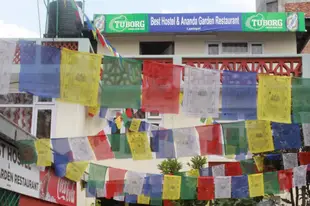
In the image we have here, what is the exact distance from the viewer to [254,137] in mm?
8602

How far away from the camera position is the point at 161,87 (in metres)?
7.26

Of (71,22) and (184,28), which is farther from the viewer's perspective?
(184,28)

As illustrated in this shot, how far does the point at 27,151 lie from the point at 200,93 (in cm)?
309

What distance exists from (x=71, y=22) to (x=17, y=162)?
558cm

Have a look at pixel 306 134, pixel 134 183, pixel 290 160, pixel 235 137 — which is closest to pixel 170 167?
pixel 134 183

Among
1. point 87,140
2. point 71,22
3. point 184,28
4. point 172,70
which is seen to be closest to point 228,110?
point 172,70

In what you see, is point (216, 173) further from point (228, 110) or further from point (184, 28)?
point (184, 28)

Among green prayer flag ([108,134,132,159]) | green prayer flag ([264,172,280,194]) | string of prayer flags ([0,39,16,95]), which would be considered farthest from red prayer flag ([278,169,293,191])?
string of prayer flags ([0,39,16,95])

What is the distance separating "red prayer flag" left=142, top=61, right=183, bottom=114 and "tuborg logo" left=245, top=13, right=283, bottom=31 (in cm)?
1262

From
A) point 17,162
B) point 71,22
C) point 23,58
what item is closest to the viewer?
point 23,58

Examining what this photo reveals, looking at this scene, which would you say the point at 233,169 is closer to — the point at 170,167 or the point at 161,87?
the point at 170,167

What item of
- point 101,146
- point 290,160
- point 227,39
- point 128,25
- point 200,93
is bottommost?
point 290,160

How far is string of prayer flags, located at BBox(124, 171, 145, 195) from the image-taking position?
1123 centimetres

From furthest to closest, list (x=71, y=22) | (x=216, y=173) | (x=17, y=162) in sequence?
(x=71, y=22) → (x=216, y=173) → (x=17, y=162)
